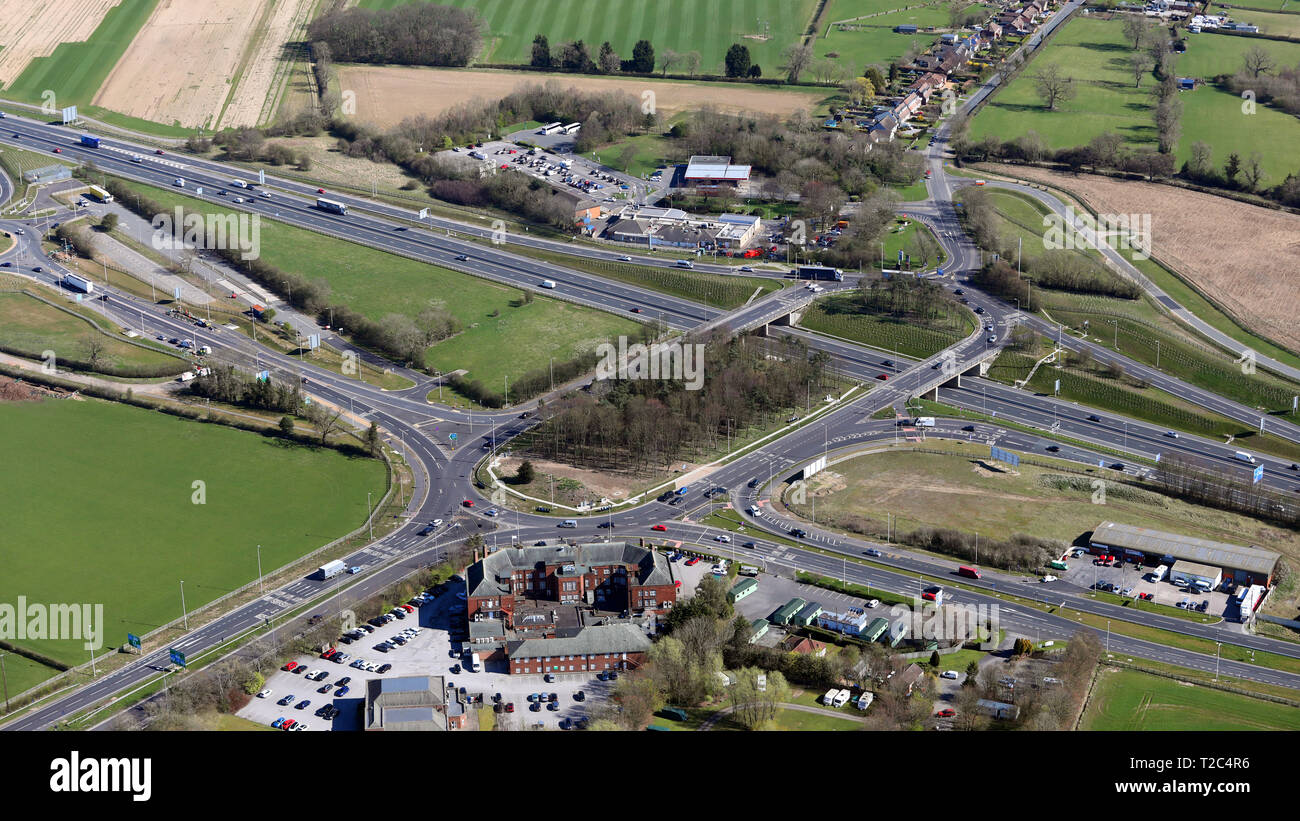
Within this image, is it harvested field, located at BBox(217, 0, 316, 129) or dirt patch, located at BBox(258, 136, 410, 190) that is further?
harvested field, located at BBox(217, 0, 316, 129)

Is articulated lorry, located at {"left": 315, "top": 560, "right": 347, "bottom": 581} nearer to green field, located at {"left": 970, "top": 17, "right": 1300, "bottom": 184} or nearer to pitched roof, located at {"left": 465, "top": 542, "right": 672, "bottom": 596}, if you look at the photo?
pitched roof, located at {"left": 465, "top": 542, "right": 672, "bottom": 596}

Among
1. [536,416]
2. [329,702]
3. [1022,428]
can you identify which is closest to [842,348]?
[1022,428]

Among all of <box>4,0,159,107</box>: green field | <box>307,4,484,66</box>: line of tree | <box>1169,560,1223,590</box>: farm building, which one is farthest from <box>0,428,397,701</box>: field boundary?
<box>4,0,159,107</box>: green field

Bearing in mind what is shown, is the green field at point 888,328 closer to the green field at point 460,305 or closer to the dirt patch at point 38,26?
the green field at point 460,305

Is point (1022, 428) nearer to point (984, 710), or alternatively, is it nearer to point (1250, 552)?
point (1250, 552)

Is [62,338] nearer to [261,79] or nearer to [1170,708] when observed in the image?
[261,79]

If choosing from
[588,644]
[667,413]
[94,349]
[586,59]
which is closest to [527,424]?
[667,413]
